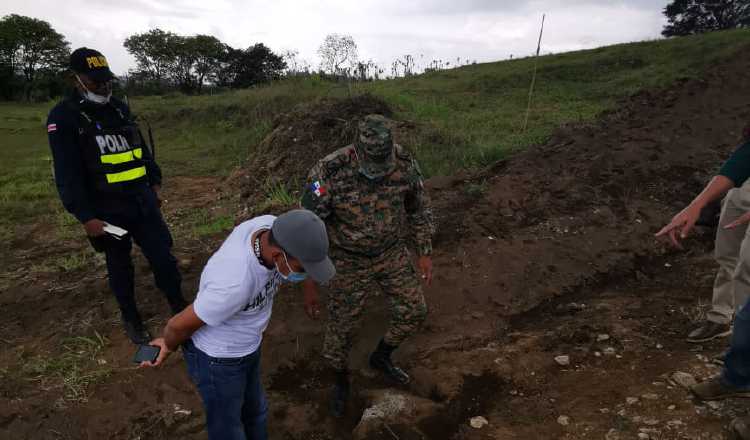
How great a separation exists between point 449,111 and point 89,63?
733cm

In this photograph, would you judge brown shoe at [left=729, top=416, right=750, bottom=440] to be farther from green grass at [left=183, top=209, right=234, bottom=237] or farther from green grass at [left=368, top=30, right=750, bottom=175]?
green grass at [left=183, top=209, right=234, bottom=237]

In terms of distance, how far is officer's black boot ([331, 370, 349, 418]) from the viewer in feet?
8.79

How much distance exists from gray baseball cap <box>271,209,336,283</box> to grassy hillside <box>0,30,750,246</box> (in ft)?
15.1

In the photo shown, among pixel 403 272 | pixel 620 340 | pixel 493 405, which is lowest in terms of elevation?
pixel 493 405

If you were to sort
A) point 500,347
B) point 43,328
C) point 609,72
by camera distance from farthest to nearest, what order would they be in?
1. point 609,72
2. point 43,328
3. point 500,347

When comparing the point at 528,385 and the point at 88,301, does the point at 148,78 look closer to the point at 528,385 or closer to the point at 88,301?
the point at 88,301

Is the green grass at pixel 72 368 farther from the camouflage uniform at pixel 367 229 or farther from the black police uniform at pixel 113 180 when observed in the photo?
the camouflage uniform at pixel 367 229

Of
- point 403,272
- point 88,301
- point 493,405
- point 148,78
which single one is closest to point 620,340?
point 493,405

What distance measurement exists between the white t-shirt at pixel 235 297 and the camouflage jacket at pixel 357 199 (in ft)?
1.86

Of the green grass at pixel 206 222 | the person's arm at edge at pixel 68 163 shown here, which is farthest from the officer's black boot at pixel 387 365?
the green grass at pixel 206 222


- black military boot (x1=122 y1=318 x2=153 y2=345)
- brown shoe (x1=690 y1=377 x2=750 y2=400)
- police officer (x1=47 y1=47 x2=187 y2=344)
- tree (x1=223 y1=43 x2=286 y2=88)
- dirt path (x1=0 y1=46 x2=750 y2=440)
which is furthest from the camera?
tree (x1=223 y1=43 x2=286 y2=88)

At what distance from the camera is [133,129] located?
2.91 metres

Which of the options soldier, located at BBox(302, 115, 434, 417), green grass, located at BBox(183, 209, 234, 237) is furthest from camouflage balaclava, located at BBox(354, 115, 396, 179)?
green grass, located at BBox(183, 209, 234, 237)

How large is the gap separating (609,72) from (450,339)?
929 centimetres
